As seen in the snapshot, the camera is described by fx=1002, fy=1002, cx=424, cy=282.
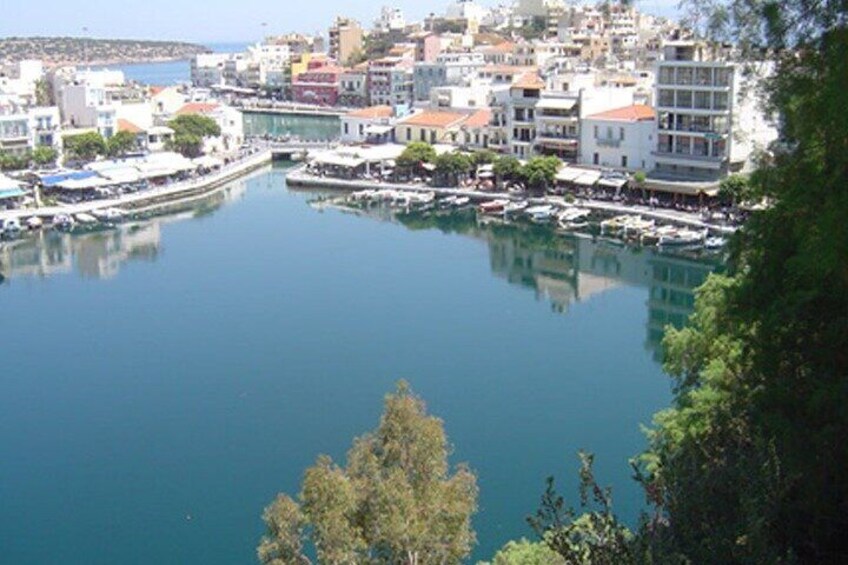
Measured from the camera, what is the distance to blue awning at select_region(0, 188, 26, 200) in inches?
909

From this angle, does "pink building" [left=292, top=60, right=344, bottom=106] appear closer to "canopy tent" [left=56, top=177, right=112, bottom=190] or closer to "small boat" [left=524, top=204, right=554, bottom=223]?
"canopy tent" [left=56, top=177, right=112, bottom=190]

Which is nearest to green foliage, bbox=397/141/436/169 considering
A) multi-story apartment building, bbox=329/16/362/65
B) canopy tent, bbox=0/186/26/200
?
canopy tent, bbox=0/186/26/200

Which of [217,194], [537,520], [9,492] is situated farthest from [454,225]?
[537,520]

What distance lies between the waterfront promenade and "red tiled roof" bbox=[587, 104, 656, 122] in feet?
7.22

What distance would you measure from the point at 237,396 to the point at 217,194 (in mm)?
15672

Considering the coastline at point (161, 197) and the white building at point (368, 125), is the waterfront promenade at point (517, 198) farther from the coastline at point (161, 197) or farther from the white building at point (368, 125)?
the white building at point (368, 125)

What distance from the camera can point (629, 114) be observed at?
23.2 metres

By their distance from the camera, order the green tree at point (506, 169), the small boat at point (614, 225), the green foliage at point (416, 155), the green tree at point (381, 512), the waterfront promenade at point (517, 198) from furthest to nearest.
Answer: the green foliage at point (416, 155) → the green tree at point (506, 169) → the small boat at point (614, 225) → the waterfront promenade at point (517, 198) → the green tree at point (381, 512)

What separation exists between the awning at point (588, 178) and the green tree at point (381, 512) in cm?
1791

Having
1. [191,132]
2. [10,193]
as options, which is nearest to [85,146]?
[191,132]

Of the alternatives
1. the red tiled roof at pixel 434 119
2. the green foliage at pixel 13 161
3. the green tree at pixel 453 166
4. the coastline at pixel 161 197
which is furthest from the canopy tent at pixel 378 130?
the green foliage at pixel 13 161

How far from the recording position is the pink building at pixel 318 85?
1845 inches

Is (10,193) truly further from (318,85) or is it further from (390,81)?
(318,85)

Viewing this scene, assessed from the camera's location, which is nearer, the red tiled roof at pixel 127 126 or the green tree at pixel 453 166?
the green tree at pixel 453 166
